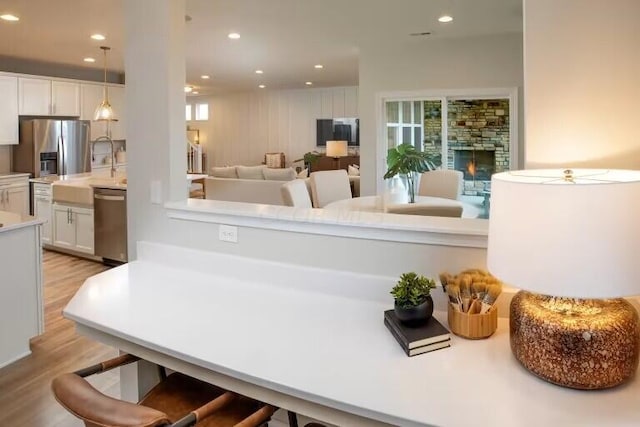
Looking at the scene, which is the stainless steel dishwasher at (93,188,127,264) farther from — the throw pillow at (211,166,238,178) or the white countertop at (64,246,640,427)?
the white countertop at (64,246,640,427)

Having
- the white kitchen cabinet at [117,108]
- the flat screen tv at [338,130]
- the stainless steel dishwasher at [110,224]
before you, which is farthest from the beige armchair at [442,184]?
the flat screen tv at [338,130]

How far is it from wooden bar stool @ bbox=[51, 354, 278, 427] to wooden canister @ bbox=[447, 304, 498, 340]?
60 centimetres

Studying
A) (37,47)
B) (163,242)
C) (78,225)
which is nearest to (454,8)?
(163,242)

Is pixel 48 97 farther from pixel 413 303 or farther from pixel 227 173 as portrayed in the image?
pixel 413 303

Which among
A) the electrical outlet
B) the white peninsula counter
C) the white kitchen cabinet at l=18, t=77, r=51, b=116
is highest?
the white kitchen cabinet at l=18, t=77, r=51, b=116

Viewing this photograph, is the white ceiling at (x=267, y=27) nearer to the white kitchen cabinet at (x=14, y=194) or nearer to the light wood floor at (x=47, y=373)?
the white kitchen cabinet at (x=14, y=194)

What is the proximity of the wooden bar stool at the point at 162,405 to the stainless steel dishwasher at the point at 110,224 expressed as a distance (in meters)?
3.81

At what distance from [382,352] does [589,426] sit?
53 cm

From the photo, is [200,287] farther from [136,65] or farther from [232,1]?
[232,1]

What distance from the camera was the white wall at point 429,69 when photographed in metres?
5.82

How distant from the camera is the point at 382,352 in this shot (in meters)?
1.37

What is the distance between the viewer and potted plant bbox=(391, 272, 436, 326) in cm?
143

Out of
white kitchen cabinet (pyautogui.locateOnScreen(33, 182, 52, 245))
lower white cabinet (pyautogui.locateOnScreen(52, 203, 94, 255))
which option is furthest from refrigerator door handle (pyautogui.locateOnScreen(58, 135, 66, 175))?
lower white cabinet (pyautogui.locateOnScreen(52, 203, 94, 255))

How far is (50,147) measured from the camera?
699 cm
